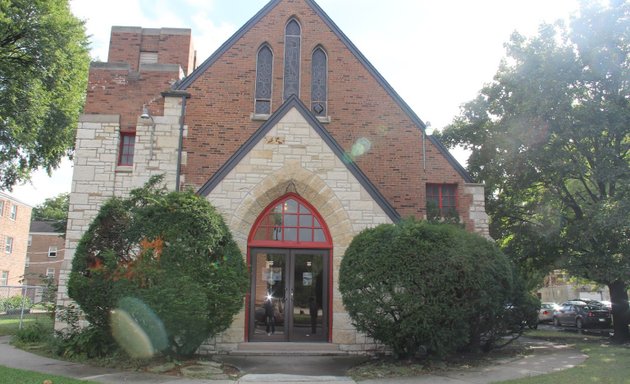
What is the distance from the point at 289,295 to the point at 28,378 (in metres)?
6.16

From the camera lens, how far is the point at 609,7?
1559cm

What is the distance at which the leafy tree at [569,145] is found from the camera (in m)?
15.2

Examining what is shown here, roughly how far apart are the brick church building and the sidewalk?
6.94 ft

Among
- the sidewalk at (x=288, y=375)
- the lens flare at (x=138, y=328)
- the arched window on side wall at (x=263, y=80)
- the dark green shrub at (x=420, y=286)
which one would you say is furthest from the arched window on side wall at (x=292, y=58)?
the lens flare at (x=138, y=328)

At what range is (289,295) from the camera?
12.7 metres

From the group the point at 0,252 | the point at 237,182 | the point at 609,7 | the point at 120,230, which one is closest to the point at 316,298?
the point at 237,182

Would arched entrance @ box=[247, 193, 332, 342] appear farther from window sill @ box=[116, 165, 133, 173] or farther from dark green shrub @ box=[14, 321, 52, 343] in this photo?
dark green shrub @ box=[14, 321, 52, 343]

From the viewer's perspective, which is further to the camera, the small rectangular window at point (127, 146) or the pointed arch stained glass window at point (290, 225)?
the small rectangular window at point (127, 146)

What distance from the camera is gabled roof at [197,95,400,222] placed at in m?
12.2

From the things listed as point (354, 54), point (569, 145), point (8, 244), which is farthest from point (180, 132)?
point (8, 244)

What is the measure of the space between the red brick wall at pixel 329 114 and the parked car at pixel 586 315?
14809 millimetres

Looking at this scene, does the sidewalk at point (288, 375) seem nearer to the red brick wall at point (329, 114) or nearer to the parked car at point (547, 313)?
the red brick wall at point (329, 114)

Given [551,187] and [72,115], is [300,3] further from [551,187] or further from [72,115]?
[72,115]

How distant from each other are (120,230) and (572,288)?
2118 inches
